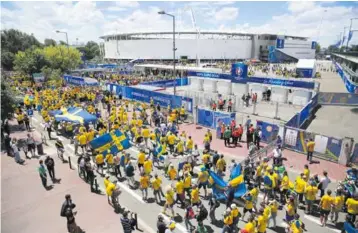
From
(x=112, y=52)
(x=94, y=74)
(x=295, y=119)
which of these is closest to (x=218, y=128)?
(x=295, y=119)

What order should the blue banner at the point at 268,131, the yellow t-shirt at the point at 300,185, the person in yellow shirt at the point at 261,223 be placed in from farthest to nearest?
the blue banner at the point at 268,131 < the yellow t-shirt at the point at 300,185 < the person in yellow shirt at the point at 261,223

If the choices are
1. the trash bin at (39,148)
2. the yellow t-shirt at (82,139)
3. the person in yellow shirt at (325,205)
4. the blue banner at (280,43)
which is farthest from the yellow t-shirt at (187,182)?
the blue banner at (280,43)

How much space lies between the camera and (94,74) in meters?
51.0

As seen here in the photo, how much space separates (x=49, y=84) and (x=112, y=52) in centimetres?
7374

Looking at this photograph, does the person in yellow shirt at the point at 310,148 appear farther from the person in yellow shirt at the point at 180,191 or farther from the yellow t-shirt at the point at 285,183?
the person in yellow shirt at the point at 180,191

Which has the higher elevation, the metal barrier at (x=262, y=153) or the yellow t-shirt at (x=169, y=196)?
the yellow t-shirt at (x=169, y=196)

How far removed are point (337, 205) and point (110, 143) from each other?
10.3 meters

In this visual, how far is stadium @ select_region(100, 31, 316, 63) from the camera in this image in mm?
97125

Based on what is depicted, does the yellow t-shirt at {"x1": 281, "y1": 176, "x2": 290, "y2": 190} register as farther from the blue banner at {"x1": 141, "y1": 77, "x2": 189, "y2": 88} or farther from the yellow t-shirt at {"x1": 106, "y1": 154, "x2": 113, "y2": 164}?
the blue banner at {"x1": 141, "y1": 77, "x2": 189, "y2": 88}

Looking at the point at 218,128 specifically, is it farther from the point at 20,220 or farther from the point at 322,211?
the point at 20,220

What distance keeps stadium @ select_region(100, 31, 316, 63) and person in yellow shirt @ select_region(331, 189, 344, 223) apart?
287ft

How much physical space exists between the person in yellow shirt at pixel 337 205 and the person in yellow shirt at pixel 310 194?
669 mm

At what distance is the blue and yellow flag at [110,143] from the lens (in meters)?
13.3

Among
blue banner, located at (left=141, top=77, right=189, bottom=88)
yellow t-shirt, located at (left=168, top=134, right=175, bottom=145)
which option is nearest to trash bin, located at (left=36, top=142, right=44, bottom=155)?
yellow t-shirt, located at (left=168, top=134, right=175, bottom=145)
